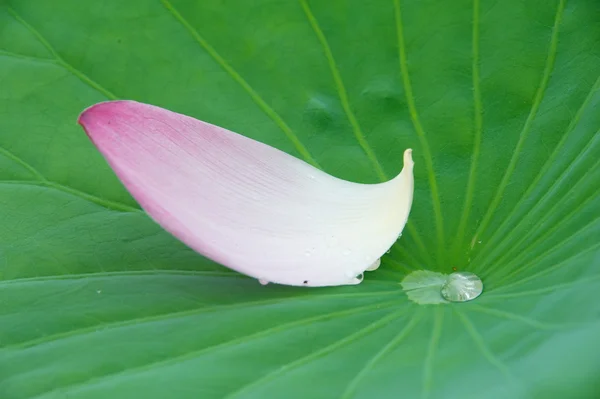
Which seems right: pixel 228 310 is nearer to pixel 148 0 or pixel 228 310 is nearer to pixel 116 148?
pixel 116 148

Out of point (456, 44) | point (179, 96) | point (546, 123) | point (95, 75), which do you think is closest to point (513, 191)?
point (546, 123)

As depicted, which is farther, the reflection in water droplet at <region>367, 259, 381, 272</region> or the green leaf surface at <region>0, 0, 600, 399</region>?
the reflection in water droplet at <region>367, 259, 381, 272</region>

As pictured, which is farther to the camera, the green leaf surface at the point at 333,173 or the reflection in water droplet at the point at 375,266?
the reflection in water droplet at the point at 375,266
